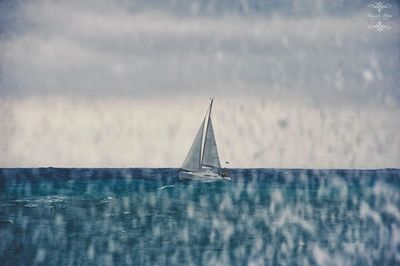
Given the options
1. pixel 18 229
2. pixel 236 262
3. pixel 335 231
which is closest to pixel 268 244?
pixel 236 262

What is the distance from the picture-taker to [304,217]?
1574 inches

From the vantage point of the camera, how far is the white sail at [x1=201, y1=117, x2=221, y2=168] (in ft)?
186

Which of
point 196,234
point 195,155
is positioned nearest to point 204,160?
point 195,155

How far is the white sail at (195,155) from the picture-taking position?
5712 cm

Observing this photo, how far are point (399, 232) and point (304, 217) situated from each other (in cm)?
920

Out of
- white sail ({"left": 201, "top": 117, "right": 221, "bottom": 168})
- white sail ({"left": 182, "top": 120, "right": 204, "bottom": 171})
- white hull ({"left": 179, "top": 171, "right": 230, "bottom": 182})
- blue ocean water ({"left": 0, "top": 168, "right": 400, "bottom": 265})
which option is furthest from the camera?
white hull ({"left": 179, "top": 171, "right": 230, "bottom": 182})

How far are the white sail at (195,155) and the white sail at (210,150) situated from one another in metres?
0.81

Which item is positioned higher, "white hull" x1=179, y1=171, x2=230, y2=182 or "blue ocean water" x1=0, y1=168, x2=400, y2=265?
"white hull" x1=179, y1=171, x2=230, y2=182

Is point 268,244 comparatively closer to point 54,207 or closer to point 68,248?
point 68,248

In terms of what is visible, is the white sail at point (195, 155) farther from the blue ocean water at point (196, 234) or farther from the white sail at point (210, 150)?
the blue ocean water at point (196, 234)

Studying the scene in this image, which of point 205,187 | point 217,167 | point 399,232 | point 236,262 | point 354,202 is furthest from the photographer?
point 205,187

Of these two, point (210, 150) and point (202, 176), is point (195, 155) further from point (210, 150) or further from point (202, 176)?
point (202, 176)

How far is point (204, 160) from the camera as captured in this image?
57.6 metres

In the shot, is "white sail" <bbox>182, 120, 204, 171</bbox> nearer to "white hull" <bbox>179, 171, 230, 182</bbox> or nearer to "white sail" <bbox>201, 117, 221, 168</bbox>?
"white sail" <bbox>201, 117, 221, 168</bbox>
